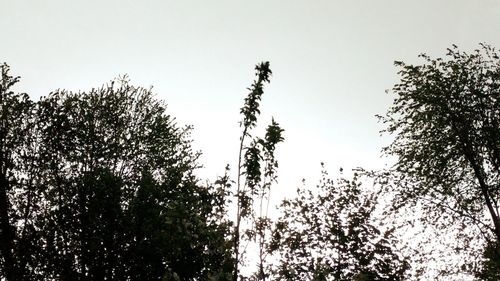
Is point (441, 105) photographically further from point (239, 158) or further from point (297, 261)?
point (239, 158)

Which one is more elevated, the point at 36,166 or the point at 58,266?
the point at 36,166

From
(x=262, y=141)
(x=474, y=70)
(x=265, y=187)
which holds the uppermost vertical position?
(x=474, y=70)

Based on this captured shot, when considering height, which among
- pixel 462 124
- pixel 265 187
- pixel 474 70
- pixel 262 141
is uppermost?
pixel 474 70

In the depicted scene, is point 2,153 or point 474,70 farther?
point 474,70

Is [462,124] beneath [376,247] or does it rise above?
above

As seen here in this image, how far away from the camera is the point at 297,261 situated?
22.6 metres

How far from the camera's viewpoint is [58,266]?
1988 cm

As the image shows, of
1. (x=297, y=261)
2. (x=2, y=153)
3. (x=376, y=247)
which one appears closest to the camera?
(x=2, y=153)

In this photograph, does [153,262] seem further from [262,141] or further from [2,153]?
[262,141]

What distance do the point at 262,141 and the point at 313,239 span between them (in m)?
14.5

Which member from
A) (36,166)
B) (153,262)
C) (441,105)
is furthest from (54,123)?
(441,105)

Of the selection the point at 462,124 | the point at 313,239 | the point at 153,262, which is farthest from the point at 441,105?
the point at 153,262

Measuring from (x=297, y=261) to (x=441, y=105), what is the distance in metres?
12.6

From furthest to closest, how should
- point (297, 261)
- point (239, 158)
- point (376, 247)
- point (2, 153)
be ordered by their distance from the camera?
point (297, 261), point (376, 247), point (2, 153), point (239, 158)
